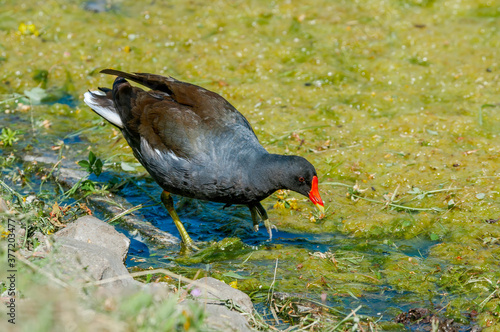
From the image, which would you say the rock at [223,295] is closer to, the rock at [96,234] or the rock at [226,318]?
the rock at [226,318]

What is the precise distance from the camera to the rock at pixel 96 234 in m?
3.53

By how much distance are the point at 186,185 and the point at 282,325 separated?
1.31m

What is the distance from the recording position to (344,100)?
5.89 metres

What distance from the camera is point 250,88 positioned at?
6023 millimetres

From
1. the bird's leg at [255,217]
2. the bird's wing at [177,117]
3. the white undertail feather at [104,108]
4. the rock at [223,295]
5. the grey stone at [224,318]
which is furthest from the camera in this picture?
the white undertail feather at [104,108]

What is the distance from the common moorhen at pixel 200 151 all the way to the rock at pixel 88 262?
3.15ft

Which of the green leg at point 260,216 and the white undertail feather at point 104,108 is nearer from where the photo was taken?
the green leg at point 260,216

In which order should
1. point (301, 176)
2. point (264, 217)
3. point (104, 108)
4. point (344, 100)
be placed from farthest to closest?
point (344, 100) < point (104, 108) < point (264, 217) < point (301, 176)

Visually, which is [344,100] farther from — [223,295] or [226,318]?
[226,318]

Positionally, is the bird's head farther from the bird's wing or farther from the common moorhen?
the bird's wing

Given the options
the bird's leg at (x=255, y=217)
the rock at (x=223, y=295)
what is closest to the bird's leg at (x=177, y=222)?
the bird's leg at (x=255, y=217)

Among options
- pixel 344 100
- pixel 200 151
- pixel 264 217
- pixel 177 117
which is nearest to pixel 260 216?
pixel 264 217

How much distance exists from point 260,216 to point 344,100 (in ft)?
7.12

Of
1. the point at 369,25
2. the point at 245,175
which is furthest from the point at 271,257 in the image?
the point at 369,25
